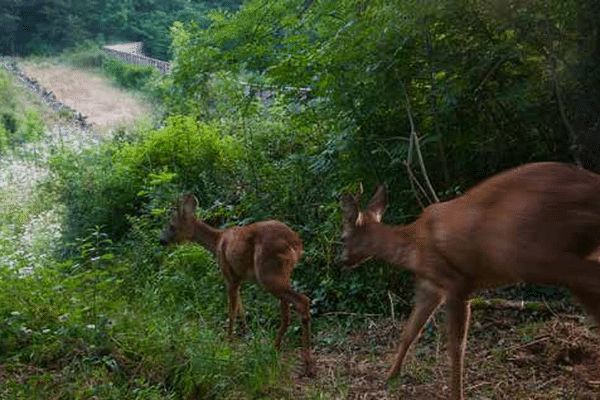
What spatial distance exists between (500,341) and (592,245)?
7.74 feet

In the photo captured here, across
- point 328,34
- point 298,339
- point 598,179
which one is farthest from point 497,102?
point 598,179

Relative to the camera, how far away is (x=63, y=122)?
2934cm

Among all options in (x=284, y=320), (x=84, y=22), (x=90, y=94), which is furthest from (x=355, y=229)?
(x=84, y=22)

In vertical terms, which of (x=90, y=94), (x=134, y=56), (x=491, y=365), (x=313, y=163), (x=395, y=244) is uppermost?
(x=395, y=244)

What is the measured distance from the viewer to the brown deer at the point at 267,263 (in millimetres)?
7254

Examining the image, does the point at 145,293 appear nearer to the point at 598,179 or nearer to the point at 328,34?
the point at 328,34

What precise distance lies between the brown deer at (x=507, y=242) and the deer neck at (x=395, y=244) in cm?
27

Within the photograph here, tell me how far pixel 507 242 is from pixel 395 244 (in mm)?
1861

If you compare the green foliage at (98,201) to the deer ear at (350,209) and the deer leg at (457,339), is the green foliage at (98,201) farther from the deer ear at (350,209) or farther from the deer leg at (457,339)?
the deer leg at (457,339)

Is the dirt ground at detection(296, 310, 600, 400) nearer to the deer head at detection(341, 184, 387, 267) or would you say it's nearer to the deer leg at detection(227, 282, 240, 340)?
the deer head at detection(341, 184, 387, 267)

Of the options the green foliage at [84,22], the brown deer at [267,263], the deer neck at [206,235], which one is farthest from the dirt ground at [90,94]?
the brown deer at [267,263]

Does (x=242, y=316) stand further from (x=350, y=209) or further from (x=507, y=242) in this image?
(x=507, y=242)

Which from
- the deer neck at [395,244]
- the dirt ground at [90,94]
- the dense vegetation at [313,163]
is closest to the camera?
the deer neck at [395,244]

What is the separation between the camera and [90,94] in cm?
3834
